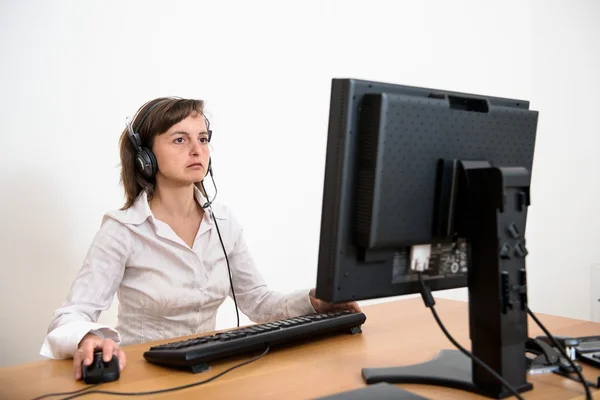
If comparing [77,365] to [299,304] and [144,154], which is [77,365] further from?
[144,154]

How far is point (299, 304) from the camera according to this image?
1444mm

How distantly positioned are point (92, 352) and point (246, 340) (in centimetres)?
26

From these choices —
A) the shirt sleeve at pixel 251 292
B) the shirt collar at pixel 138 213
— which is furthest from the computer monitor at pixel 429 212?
the shirt collar at pixel 138 213

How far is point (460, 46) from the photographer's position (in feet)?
10.2

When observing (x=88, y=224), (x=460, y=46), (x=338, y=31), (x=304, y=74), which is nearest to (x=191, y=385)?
(x=88, y=224)

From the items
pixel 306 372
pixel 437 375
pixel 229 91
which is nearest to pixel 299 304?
pixel 306 372

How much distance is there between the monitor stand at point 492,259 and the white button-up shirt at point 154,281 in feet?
1.87

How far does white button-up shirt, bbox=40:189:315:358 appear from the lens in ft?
4.77

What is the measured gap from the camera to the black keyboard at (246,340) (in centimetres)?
102

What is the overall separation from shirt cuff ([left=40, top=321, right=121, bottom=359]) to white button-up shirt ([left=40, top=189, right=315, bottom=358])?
0.24m

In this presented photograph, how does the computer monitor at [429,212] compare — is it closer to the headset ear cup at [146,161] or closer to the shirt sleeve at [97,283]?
the shirt sleeve at [97,283]

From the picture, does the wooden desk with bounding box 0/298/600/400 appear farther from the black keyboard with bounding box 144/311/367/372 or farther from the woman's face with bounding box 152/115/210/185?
the woman's face with bounding box 152/115/210/185

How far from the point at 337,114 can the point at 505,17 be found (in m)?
2.79

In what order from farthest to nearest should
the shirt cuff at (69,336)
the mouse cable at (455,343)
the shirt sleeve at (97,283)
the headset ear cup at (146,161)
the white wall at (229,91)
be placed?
1. the white wall at (229,91)
2. the headset ear cup at (146,161)
3. the shirt sleeve at (97,283)
4. the shirt cuff at (69,336)
5. the mouse cable at (455,343)
